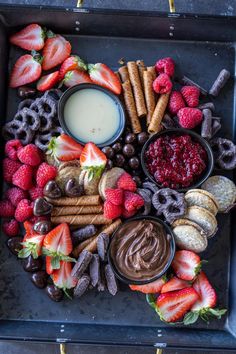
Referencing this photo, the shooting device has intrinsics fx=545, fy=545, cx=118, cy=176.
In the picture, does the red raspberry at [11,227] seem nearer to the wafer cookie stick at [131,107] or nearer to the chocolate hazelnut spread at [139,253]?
the chocolate hazelnut spread at [139,253]

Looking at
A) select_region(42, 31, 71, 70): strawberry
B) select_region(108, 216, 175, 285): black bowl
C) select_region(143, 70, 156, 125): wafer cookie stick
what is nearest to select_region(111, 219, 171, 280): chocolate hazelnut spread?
select_region(108, 216, 175, 285): black bowl

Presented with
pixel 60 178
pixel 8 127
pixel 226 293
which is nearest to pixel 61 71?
pixel 8 127

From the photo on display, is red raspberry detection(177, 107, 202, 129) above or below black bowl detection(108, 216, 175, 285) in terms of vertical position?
above

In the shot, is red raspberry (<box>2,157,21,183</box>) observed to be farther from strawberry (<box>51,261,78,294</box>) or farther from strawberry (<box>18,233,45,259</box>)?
strawberry (<box>51,261,78,294</box>)

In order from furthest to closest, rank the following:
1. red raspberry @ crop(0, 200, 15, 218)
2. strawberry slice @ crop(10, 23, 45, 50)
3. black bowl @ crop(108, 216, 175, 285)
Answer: strawberry slice @ crop(10, 23, 45, 50) < red raspberry @ crop(0, 200, 15, 218) < black bowl @ crop(108, 216, 175, 285)

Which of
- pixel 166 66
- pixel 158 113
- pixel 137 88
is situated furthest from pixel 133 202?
pixel 166 66

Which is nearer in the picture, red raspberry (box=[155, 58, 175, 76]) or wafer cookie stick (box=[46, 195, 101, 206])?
wafer cookie stick (box=[46, 195, 101, 206])

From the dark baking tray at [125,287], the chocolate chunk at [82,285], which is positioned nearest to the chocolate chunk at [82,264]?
the chocolate chunk at [82,285]
